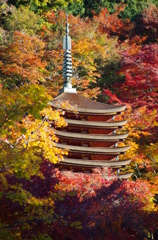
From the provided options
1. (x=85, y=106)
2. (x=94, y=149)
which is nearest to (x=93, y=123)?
(x=85, y=106)

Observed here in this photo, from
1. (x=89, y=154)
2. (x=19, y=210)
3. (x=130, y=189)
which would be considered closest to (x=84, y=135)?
(x=89, y=154)

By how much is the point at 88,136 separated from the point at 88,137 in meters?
0.04

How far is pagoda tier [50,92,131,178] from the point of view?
1942cm

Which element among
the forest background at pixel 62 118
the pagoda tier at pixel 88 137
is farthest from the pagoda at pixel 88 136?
the forest background at pixel 62 118

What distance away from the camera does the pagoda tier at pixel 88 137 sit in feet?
63.7

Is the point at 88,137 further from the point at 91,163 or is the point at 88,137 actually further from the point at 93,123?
the point at 91,163

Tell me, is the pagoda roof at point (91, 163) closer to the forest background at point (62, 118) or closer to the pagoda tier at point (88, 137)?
the pagoda tier at point (88, 137)

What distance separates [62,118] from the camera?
54.6ft

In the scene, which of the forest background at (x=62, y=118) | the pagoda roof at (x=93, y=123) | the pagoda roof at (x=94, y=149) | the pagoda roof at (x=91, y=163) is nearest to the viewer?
the forest background at (x=62, y=118)

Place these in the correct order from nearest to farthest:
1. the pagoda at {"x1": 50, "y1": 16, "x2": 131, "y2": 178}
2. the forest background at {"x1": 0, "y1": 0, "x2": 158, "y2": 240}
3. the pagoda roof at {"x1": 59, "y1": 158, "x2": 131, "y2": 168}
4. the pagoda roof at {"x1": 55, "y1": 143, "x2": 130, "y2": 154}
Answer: the forest background at {"x1": 0, "y1": 0, "x2": 158, "y2": 240}
the pagoda roof at {"x1": 59, "y1": 158, "x2": 131, "y2": 168}
the pagoda roof at {"x1": 55, "y1": 143, "x2": 130, "y2": 154}
the pagoda at {"x1": 50, "y1": 16, "x2": 131, "y2": 178}

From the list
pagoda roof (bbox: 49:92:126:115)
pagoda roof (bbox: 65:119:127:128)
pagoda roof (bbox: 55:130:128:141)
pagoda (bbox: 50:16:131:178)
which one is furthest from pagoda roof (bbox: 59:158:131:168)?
pagoda roof (bbox: 49:92:126:115)

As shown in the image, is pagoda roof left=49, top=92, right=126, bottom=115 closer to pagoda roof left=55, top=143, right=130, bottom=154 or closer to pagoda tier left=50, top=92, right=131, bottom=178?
pagoda tier left=50, top=92, right=131, bottom=178

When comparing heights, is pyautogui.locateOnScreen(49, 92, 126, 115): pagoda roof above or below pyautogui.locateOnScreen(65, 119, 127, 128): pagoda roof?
above

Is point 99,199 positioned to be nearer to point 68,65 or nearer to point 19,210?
point 19,210
